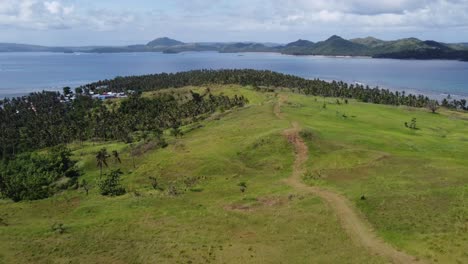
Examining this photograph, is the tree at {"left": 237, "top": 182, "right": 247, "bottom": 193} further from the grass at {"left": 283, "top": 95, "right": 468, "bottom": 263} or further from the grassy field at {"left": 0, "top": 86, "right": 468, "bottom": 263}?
the grass at {"left": 283, "top": 95, "right": 468, "bottom": 263}

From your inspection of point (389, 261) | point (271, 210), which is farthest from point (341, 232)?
point (271, 210)

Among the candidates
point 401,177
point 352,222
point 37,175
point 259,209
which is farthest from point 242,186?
point 37,175

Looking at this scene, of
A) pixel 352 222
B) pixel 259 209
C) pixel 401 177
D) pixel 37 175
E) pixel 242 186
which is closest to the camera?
pixel 352 222

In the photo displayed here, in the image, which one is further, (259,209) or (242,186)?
(242,186)

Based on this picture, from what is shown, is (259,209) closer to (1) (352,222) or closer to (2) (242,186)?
(1) (352,222)

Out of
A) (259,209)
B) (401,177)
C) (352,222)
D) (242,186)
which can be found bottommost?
(242,186)

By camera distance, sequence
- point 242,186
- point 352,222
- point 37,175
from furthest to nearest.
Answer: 1. point 37,175
2. point 242,186
3. point 352,222

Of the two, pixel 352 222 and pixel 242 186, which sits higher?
pixel 352 222

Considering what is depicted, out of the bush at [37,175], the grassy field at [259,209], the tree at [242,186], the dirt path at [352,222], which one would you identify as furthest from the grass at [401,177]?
the bush at [37,175]

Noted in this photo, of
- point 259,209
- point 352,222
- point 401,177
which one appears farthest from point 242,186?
point 352,222
